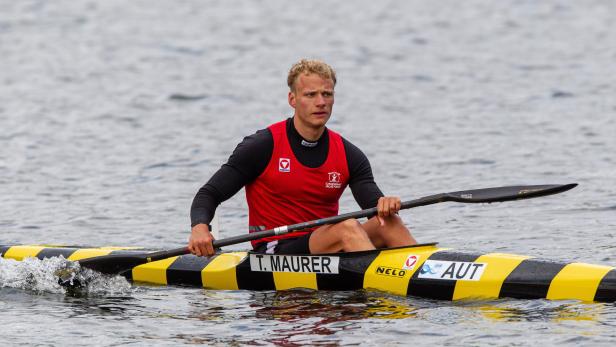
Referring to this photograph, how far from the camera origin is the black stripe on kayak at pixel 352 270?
384 inches

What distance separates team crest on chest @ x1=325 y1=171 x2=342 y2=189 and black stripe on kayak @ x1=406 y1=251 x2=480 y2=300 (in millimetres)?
963

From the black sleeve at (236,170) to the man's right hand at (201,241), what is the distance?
0.49 ft

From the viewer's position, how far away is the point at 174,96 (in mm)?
23516

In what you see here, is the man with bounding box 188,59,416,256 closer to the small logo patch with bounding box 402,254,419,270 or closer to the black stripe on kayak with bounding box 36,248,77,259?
the small logo patch with bounding box 402,254,419,270

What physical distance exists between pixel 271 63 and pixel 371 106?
538 centimetres

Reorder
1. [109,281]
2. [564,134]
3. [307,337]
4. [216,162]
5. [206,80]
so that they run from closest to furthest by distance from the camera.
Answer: [307,337], [109,281], [216,162], [564,134], [206,80]

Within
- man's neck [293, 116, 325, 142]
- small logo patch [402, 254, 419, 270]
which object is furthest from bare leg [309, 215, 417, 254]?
man's neck [293, 116, 325, 142]

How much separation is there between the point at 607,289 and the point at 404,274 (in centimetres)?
152

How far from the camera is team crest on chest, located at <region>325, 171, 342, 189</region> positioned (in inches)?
392

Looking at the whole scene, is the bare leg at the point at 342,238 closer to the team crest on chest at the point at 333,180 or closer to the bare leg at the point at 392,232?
the bare leg at the point at 392,232

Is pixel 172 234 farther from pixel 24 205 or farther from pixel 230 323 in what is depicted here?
pixel 230 323

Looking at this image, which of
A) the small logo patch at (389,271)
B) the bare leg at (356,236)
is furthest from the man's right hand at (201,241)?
the small logo patch at (389,271)

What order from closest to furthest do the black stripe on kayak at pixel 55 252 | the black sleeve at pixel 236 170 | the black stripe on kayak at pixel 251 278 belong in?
the black sleeve at pixel 236 170 < the black stripe on kayak at pixel 251 278 < the black stripe on kayak at pixel 55 252

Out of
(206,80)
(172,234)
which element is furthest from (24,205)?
(206,80)
